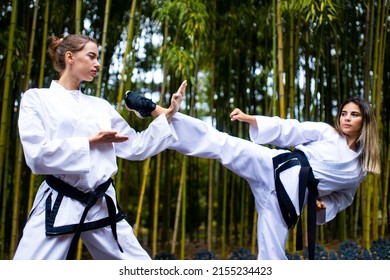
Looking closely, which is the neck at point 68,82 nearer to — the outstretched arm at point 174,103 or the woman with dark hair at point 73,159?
the woman with dark hair at point 73,159

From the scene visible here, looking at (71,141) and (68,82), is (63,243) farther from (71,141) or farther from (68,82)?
(68,82)

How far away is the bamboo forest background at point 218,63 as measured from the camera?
3.43m

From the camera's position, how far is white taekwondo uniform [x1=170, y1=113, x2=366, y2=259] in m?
2.28

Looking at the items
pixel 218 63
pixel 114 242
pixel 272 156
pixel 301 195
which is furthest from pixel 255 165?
pixel 218 63

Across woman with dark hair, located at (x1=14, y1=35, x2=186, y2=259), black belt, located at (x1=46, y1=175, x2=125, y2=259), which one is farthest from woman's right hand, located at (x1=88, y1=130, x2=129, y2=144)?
black belt, located at (x1=46, y1=175, x2=125, y2=259)

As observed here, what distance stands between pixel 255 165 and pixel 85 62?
87cm

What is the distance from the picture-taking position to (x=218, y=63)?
5137 mm

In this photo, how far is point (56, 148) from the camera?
1838mm

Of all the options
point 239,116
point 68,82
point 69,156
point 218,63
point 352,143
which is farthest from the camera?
point 218,63

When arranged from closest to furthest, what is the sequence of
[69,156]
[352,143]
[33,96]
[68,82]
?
[69,156] → [33,96] → [68,82] → [352,143]

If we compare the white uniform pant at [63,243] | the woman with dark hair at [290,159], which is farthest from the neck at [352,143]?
A: the white uniform pant at [63,243]

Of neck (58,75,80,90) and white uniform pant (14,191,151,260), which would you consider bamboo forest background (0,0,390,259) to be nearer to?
neck (58,75,80,90)
